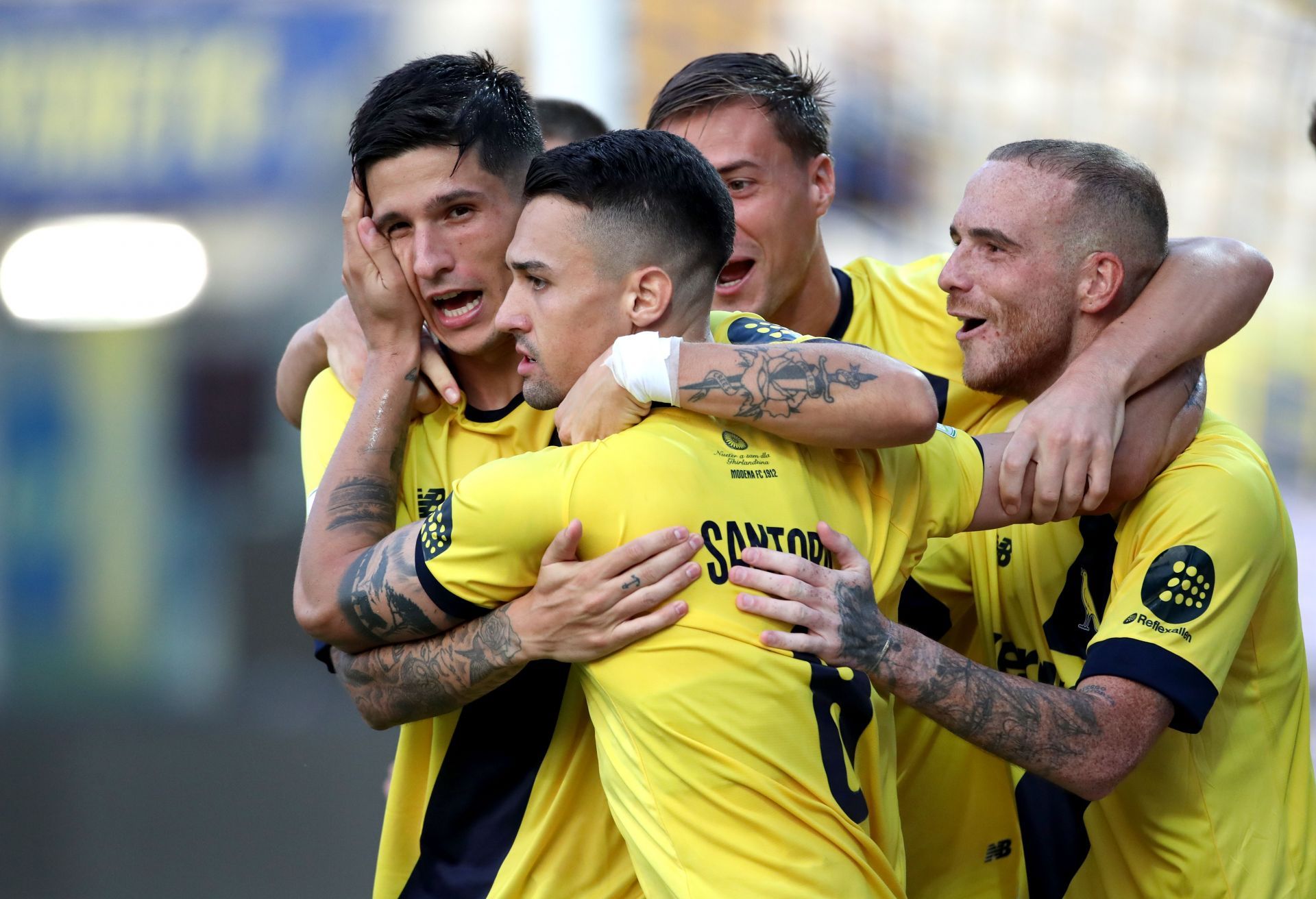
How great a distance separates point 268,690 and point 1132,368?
4.48 meters

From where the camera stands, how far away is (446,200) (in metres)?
2.26

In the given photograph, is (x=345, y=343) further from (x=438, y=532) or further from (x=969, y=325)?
(x=969, y=325)

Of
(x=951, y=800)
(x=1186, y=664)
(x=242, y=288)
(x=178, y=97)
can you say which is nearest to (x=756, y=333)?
(x=1186, y=664)

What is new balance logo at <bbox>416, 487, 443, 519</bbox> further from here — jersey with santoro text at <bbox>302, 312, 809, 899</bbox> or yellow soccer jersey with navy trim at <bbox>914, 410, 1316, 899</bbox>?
yellow soccer jersey with navy trim at <bbox>914, 410, 1316, 899</bbox>

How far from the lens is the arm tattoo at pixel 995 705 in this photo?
1.98m

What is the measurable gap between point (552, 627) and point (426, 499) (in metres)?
0.55

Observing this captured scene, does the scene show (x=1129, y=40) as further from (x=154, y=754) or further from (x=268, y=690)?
(x=154, y=754)

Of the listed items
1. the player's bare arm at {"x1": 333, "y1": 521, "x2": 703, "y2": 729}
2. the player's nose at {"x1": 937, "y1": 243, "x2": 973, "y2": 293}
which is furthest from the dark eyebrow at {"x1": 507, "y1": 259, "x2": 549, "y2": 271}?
the player's nose at {"x1": 937, "y1": 243, "x2": 973, "y2": 293}

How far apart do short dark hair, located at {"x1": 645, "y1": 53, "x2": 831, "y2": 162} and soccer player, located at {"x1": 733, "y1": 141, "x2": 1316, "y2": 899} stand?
2.24 feet

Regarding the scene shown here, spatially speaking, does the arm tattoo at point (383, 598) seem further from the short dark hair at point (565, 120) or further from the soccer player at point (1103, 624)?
the short dark hair at point (565, 120)

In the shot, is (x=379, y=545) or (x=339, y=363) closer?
(x=379, y=545)

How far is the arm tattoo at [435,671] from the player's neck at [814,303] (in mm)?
1401

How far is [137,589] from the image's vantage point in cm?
564

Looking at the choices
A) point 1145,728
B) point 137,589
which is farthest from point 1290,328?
point 137,589
